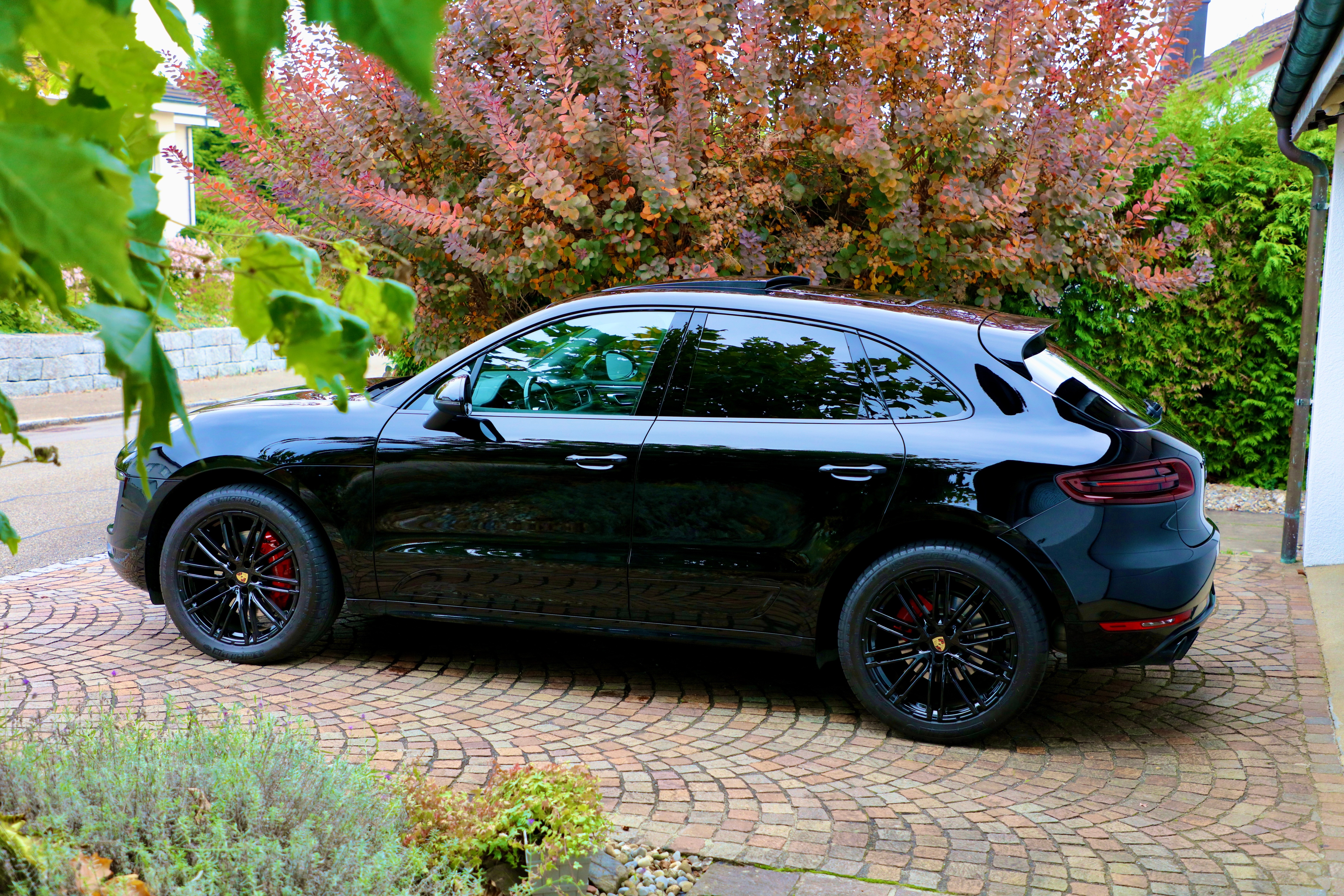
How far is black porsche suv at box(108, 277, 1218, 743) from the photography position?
4.37 m

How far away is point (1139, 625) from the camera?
434cm

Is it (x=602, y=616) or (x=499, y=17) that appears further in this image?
(x=499, y=17)

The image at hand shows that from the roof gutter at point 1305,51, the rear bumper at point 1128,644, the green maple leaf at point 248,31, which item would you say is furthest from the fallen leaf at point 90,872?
the roof gutter at point 1305,51

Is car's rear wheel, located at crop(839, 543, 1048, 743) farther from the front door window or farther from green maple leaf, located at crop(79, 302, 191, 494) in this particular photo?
green maple leaf, located at crop(79, 302, 191, 494)

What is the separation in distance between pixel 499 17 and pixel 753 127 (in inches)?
67.5

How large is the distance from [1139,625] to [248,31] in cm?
417

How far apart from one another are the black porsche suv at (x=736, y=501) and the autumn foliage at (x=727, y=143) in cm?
191

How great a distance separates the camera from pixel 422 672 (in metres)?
5.35

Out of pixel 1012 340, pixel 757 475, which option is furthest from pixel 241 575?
pixel 1012 340

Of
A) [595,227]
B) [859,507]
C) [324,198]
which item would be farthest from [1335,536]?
[324,198]

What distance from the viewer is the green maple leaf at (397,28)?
0.81 metres

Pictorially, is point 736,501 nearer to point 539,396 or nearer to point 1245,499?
point 539,396

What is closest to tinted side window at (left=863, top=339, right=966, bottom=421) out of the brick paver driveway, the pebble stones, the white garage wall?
the brick paver driveway

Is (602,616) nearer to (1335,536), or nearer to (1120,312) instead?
(1335,536)
